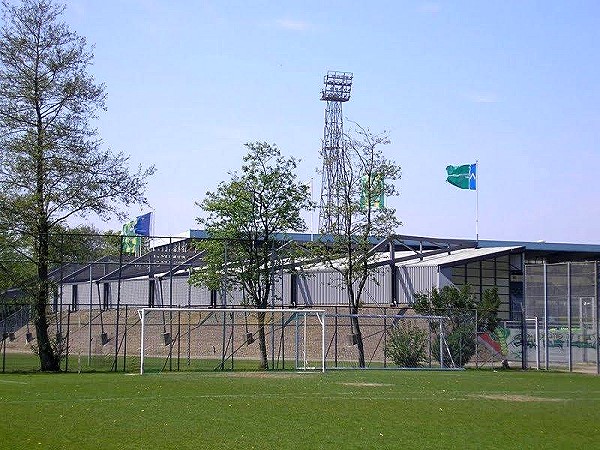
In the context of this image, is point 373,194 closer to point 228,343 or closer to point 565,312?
point 228,343

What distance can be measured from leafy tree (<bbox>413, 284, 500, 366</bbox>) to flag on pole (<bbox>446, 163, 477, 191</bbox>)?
11517 mm

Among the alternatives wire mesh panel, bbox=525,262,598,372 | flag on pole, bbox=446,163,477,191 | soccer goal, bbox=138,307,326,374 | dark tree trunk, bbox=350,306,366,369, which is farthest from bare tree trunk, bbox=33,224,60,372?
flag on pole, bbox=446,163,477,191

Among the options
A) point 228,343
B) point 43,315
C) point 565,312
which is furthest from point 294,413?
point 565,312

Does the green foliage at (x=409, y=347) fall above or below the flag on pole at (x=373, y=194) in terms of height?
below

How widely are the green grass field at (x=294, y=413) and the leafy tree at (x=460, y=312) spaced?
1178 centimetres

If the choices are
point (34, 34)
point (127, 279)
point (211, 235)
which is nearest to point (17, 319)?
point (127, 279)

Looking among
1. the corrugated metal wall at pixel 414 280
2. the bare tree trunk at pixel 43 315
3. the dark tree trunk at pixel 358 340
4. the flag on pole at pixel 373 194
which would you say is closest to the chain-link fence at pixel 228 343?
the dark tree trunk at pixel 358 340

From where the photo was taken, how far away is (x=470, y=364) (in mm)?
46562

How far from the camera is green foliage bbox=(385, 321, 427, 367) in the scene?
4347 cm

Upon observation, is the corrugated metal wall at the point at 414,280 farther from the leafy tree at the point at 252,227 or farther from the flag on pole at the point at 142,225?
the flag on pole at the point at 142,225

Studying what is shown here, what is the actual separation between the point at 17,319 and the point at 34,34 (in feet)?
58.0

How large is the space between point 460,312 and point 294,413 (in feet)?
88.4

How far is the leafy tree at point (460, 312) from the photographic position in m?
44.4

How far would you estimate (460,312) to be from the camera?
151 feet
